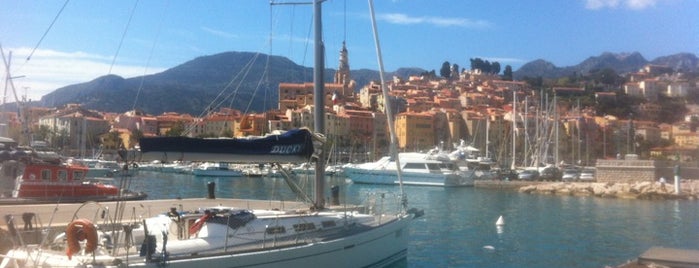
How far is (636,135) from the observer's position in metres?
109

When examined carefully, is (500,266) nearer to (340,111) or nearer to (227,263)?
(227,263)

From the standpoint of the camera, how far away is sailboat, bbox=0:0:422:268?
31.7 ft

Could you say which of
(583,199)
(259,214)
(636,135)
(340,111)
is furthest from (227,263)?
(636,135)

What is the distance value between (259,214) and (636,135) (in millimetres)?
107231

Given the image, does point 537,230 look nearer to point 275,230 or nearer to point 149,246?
point 275,230

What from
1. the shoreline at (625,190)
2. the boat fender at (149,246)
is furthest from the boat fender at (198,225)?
the shoreline at (625,190)

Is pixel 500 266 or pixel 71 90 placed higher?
pixel 71 90

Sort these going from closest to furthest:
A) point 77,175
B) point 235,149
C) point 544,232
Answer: point 235,149 → point 544,232 → point 77,175

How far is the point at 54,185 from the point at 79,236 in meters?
19.3

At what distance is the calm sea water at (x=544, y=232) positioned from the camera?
18312 mm

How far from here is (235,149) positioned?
12773mm

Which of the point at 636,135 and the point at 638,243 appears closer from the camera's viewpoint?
the point at 638,243

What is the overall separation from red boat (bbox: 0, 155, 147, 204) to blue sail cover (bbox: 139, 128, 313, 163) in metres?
14.6

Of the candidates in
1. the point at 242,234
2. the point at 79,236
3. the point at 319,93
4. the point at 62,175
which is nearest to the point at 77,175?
the point at 62,175
